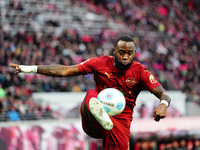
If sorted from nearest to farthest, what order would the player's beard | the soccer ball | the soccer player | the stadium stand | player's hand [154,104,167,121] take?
1. player's hand [154,104,167,121]
2. the soccer ball
3. the soccer player
4. the player's beard
5. the stadium stand

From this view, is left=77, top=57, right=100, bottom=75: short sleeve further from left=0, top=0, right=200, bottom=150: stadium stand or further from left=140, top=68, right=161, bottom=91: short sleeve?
left=0, top=0, right=200, bottom=150: stadium stand

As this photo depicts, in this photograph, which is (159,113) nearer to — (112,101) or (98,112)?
(112,101)

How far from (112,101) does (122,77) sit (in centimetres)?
68

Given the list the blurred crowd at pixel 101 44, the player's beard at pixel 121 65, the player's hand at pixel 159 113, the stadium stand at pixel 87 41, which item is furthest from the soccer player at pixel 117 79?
the blurred crowd at pixel 101 44

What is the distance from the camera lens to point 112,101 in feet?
20.1

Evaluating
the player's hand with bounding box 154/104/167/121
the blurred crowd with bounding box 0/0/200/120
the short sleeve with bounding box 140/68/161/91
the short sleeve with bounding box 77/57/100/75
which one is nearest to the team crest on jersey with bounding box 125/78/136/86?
the short sleeve with bounding box 140/68/161/91

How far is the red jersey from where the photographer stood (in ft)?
21.7

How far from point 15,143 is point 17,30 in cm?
667

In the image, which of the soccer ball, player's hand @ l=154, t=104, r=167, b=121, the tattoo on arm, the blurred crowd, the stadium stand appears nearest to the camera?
player's hand @ l=154, t=104, r=167, b=121

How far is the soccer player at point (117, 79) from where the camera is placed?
6.44 m

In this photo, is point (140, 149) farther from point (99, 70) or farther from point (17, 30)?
point (99, 70)

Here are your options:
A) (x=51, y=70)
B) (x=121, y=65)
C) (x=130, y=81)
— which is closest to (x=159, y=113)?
(x=130, y=81)

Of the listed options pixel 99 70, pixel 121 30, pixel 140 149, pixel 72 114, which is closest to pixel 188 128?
pixel 140 149

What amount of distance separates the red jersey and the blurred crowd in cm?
714
